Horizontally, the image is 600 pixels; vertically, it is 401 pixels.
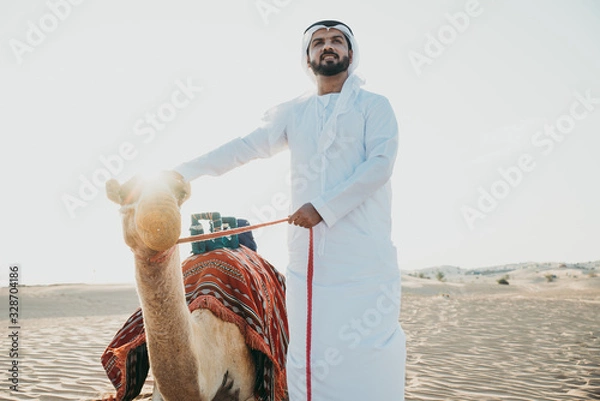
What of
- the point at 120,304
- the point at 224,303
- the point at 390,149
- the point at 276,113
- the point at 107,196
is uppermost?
the point at 276,113

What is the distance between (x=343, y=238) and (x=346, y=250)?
2.5 inches

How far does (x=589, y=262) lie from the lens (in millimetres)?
70750

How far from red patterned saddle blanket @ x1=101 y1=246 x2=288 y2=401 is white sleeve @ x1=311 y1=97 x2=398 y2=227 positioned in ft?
3.28

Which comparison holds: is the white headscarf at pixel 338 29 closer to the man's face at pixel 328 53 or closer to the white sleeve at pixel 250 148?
the man's face at pixel 328 53

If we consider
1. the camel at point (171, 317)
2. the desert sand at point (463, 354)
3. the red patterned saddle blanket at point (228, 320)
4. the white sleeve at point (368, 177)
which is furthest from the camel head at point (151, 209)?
the desert sand at point (463, 354)

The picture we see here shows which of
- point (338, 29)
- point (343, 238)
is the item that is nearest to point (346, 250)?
point (343, 238)

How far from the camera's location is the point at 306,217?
8.05 feet

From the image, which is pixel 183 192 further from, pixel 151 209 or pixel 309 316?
pixel 309 316

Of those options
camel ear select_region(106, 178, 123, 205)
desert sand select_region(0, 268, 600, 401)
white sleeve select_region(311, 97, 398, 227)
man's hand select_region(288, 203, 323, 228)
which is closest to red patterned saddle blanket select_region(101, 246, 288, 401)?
man's hand select_region(288, 203, 323, 228)

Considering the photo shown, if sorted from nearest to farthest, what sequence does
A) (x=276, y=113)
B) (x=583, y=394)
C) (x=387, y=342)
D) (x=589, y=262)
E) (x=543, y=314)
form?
(x=387, y=342), (x=276, y=113), (x=583, y=394), (x=543, y=314), (x=589, y=262)

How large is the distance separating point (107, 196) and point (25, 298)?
18694mm

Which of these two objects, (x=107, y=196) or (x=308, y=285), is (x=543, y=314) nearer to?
(x=308, y=285)

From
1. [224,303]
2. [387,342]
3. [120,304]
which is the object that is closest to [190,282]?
[224,303]

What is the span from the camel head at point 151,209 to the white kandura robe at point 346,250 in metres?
0.72
